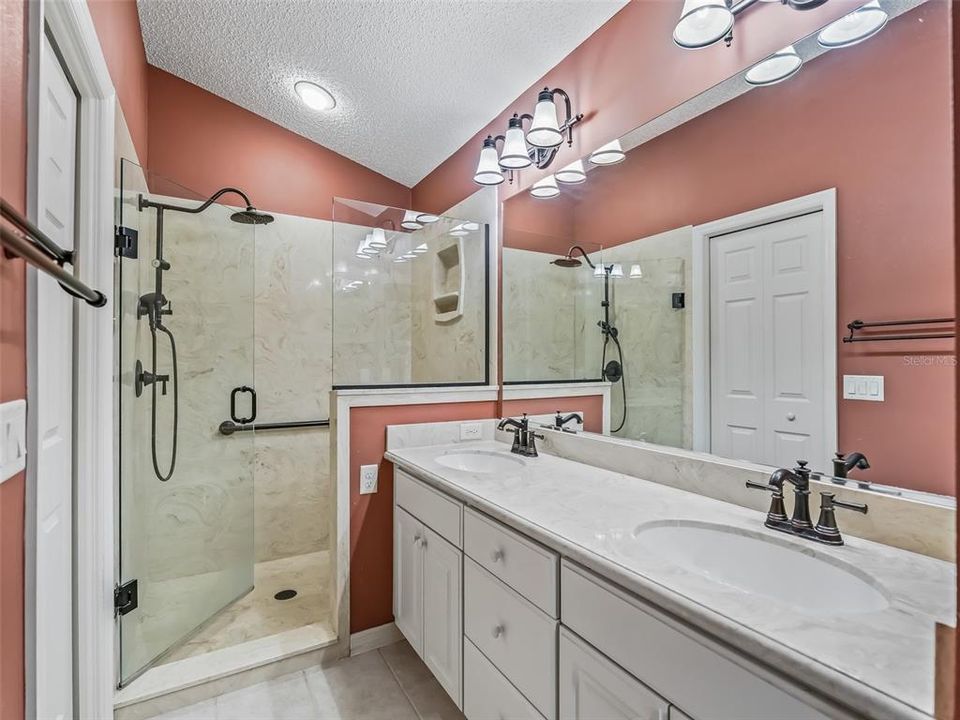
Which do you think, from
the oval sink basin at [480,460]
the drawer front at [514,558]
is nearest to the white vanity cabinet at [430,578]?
the drawer front at [514,558]

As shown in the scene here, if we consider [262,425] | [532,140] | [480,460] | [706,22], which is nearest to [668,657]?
[480,460]

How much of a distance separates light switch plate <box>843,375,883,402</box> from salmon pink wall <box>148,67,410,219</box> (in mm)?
3001

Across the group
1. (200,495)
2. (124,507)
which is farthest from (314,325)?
(124,507)

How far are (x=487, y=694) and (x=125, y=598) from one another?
1.36 metres

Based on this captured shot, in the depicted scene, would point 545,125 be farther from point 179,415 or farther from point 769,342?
point 179,415

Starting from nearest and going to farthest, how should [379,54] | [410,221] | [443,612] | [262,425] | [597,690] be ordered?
[597,690], [443,612], [379,54], [410,221], [262,425]

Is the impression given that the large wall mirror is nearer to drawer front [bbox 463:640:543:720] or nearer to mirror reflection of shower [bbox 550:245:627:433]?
mirror reflection of shower [bbox 550:245:627:433]

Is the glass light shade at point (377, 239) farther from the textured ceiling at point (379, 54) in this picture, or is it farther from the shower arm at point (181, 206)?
the textured ceiling at point (379, 54)

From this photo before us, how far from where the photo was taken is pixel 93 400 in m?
1.38

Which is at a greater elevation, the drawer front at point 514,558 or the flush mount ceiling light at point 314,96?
the flush mount ceiling light at point 314,96

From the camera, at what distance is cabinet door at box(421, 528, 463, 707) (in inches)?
59.5

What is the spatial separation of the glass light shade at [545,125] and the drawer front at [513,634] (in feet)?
5.39

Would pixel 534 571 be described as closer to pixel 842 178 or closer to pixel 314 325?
pixel 842 178

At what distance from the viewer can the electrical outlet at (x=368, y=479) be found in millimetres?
2059
